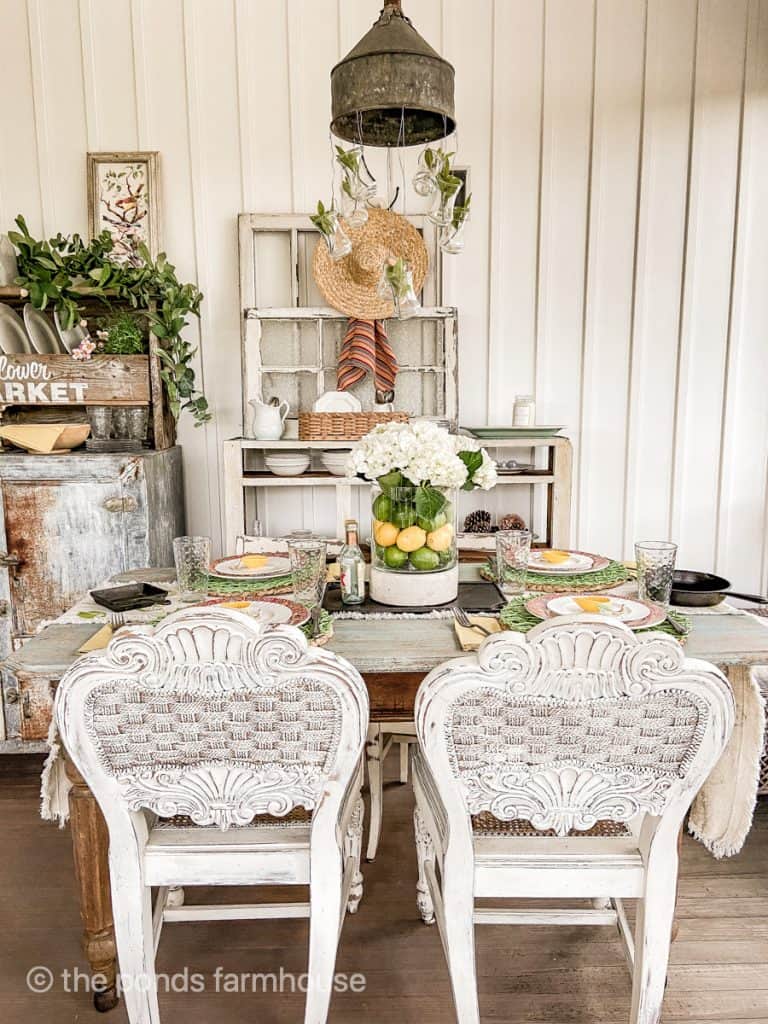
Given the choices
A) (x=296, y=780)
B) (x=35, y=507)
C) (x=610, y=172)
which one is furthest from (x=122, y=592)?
(x=610, y=172)

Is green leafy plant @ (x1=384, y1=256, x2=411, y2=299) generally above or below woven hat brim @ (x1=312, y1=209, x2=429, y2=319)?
below

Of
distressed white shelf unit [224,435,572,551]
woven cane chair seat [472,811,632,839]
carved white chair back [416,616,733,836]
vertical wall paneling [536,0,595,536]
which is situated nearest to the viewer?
carved white chair back [416,616,733,836]

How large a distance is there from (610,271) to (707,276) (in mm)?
421

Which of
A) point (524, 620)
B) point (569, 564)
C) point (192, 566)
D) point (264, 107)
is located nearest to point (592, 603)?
point (524, 620)

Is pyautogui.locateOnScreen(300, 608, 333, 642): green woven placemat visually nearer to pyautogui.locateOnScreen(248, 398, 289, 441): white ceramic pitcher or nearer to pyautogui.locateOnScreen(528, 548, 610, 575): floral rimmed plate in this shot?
pyautogui.locateOnScreen(528, 548, 610, 575): floral rimmed plate

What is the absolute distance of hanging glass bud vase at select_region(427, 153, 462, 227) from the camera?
202cm

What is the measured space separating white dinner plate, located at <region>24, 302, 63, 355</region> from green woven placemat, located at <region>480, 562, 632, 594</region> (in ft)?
6.88

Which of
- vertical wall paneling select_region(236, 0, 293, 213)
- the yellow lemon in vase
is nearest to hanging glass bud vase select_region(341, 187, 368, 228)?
the yellow lemon in vase

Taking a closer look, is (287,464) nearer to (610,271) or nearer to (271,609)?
(271,609)

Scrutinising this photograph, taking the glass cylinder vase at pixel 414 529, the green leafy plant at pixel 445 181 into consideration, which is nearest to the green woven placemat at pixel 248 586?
the glass cylinder vase at pixel 414 529

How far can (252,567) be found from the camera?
84.6 inches

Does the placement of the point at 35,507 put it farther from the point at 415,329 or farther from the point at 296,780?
the point at 296,780

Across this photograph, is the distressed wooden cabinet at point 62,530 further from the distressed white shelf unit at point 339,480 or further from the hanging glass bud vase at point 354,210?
the hanging glass bud vase at point 354,210

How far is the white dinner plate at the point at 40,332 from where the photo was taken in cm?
308
